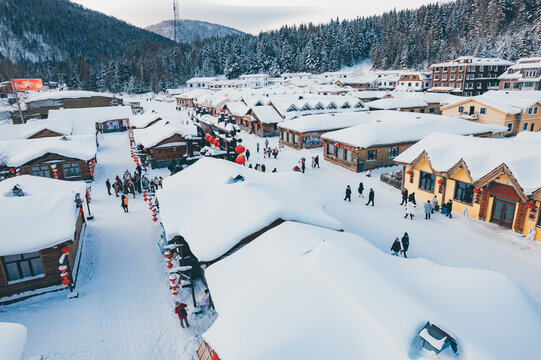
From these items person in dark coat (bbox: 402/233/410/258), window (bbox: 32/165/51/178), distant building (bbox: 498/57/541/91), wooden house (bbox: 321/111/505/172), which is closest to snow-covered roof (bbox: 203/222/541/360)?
person in dark coat (bbox: 402/233/410/258)

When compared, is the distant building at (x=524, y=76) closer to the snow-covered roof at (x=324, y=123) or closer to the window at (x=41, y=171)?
the snow-covered roof at (x=324, y=123)

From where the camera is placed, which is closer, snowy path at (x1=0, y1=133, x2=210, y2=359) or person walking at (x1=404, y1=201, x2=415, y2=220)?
snowy path at (x1=0, y1=133, x2=210, y2=359)

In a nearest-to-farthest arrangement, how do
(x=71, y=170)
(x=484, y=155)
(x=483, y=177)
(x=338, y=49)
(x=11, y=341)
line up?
1. (x=11, y=341)
2. (x=483, y=177)
3. (x=484, y=155)
4. (x=71, y=170)
5. (x=338, y=49)

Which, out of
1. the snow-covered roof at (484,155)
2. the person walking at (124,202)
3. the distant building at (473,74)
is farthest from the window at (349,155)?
the distant building at (473,74)

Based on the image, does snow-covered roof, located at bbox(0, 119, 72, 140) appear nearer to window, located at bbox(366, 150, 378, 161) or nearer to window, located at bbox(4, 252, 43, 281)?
window, located at bbox(4, 252, 43, 281)

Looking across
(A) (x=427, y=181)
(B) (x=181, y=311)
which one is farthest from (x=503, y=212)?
(B) (x=181, y=311)

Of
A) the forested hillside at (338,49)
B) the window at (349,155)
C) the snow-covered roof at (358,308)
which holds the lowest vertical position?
the window at (349,155)

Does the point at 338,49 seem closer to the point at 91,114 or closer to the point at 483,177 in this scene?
the point at 91,114
